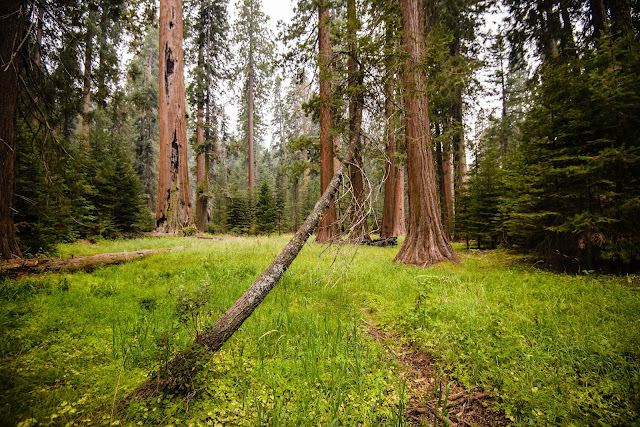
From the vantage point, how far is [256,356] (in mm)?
2516

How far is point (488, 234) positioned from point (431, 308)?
8.02m

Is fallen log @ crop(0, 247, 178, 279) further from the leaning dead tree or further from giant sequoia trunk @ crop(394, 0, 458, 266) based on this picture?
giant sequoia trunk @ crop(394, 0, 458, 266)

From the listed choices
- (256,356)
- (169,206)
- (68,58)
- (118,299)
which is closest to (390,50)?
(256,356)

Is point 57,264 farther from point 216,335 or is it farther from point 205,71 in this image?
point 205,71

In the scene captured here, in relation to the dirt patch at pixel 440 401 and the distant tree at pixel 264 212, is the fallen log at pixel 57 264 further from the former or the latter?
the distant tree at pixel 264 212

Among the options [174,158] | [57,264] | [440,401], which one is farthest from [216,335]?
[174,158]

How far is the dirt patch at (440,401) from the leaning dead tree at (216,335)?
1525 mm

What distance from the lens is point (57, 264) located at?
185 inches

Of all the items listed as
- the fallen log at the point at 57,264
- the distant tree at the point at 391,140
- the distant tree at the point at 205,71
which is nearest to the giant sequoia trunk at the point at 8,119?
the fallen log at the point at 57,264

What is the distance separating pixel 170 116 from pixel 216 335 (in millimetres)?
11115

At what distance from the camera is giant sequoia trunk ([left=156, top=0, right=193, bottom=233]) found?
33.6ft

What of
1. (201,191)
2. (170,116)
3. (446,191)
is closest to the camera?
(170,116)

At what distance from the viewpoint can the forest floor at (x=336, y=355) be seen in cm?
180

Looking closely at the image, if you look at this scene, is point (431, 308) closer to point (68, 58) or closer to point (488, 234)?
point (488, 234)
